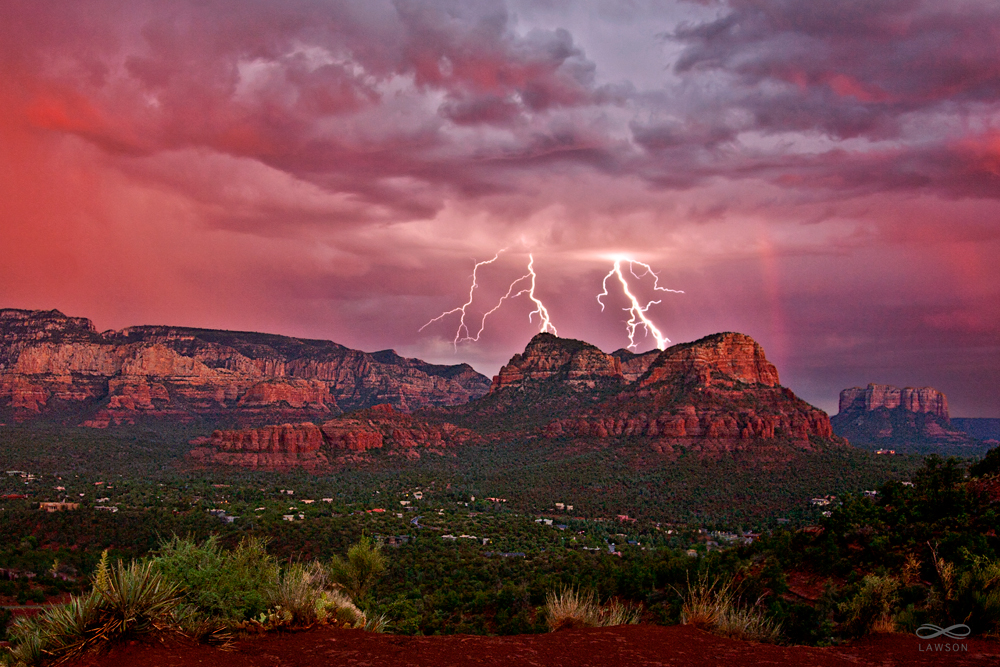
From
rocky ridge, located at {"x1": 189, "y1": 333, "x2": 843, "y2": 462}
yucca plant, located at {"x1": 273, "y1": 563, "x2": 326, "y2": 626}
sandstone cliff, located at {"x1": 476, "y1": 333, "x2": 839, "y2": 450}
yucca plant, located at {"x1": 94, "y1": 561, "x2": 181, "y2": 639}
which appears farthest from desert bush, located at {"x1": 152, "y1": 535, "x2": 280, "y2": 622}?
sandstone cliff, located at {"x1": 476, "y1": 333, "x2": 839, "y2": 450}

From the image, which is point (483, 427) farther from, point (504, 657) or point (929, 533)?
point (504, 657)

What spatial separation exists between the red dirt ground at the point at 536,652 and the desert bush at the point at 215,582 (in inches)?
31.5

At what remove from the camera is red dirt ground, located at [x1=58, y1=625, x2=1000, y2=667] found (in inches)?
314

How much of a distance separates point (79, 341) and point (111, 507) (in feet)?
537

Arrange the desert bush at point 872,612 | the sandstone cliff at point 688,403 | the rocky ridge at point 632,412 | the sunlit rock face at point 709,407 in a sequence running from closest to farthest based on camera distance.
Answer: the desert bush at point 872,612
the sunlit rock face at point 709,407
the sandstone cliff at point 688,403
the rocky ridge at point 632,412

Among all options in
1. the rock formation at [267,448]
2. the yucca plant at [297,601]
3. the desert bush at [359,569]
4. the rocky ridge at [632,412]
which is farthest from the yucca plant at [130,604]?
the rock formation at [267,448]

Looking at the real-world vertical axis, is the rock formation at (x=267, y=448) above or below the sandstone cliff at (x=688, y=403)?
below

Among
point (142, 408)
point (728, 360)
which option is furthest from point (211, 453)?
point (728, 360)

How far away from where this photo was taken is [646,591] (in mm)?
23016

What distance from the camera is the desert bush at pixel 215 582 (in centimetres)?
947

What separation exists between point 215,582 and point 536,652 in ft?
17.6

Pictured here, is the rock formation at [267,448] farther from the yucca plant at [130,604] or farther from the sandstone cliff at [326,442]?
the yucca plant at [130,604]

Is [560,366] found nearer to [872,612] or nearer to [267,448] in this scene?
[267,448]

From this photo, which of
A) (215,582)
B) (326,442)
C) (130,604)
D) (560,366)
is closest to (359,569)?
(215,582)
